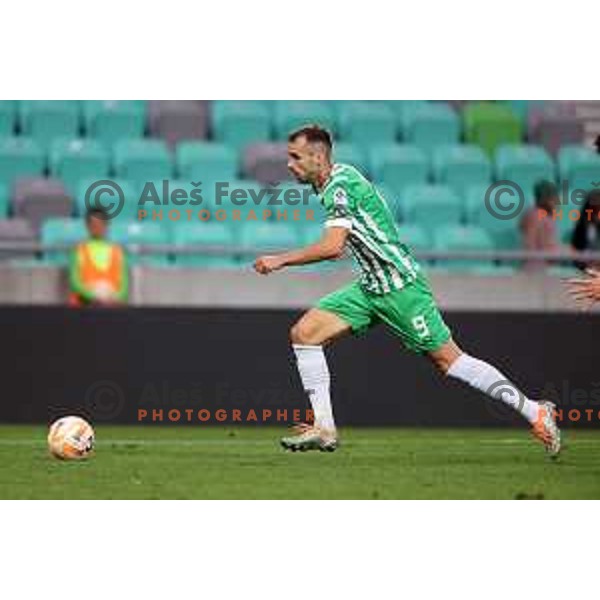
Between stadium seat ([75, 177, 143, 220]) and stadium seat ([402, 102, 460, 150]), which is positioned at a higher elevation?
stadium seat ([402, 102, 460, 150])

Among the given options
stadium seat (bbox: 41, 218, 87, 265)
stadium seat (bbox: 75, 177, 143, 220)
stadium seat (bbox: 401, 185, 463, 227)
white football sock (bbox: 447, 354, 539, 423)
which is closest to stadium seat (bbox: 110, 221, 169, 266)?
stadium seat (bbox: 75, 177, 143, 220)

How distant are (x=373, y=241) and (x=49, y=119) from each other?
4886 mm

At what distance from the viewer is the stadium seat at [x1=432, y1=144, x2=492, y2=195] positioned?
1434 cm

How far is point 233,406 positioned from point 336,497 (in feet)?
14.8

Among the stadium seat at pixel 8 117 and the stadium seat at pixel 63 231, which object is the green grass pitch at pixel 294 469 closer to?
the stadium seat at pixel 63 231

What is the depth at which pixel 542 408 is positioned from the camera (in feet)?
31.3

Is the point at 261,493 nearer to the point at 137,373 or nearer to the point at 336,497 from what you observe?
the point at 336,497

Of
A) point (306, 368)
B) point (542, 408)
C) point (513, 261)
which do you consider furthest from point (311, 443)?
point (513, 261)

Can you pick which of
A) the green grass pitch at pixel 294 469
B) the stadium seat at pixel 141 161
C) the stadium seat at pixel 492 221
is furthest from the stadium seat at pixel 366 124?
the green grass pitch at pixel 294 469

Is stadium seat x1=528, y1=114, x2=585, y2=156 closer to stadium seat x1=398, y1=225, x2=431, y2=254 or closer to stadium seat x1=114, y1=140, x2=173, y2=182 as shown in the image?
stadium seat x1=398, y1=225, x2=431, y2=254

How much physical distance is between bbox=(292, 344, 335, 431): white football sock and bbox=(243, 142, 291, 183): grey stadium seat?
4.08 meters

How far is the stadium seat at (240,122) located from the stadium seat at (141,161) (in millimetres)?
604

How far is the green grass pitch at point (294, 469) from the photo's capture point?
8.55m

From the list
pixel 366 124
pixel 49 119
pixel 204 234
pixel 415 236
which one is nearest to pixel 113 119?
pixel 49 119
